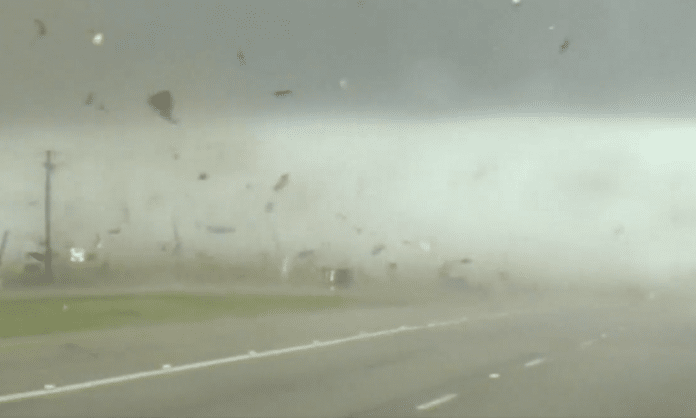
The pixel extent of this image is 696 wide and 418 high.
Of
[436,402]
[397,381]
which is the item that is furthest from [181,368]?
[436,402]

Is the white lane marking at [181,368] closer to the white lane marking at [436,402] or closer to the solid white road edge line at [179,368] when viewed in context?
the solid white road edge line at [179,368]

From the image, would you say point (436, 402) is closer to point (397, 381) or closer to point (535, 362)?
point (397, 381)

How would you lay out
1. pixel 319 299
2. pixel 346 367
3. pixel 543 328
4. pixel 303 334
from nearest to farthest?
pixel 346 367
pixel 303 334
pixel 543 328
pixel 319 299

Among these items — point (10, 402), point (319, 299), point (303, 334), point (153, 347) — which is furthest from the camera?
point (319, 299)

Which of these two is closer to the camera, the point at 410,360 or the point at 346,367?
the point at 346,367

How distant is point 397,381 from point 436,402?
94.8 inches

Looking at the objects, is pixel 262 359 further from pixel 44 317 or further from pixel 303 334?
pixel 44 317

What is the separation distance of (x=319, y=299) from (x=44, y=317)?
82.3 ft

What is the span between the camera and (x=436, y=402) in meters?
13.0

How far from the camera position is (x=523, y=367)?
18844 millimetres

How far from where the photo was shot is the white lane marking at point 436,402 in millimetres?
12352

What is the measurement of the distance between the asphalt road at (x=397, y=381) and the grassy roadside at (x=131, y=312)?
16.3ft

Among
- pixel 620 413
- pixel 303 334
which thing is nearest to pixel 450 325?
pixel 303 334

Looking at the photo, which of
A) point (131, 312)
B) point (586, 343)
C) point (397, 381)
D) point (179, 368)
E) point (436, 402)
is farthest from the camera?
point (131, 312)
